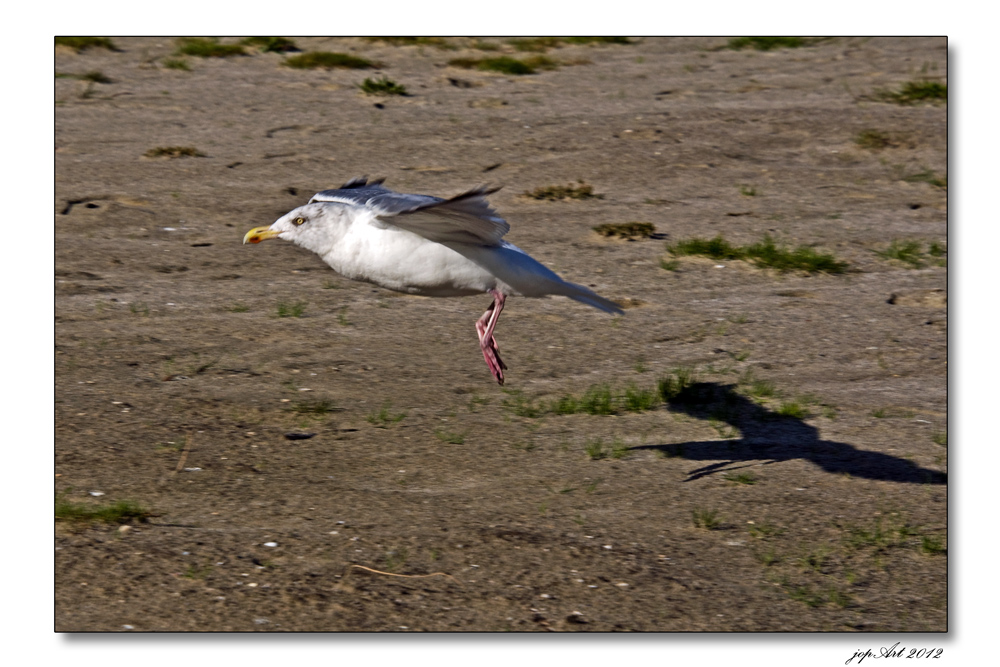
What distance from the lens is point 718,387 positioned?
823 centimetres

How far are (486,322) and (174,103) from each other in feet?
30.2

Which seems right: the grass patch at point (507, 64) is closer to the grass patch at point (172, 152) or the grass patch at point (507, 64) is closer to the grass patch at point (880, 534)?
the grass patch at point (172, 152)

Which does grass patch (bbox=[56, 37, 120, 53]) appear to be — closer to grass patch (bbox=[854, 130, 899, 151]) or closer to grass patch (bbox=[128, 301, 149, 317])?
grass patch (bbox=[128, 301, 149, 317])

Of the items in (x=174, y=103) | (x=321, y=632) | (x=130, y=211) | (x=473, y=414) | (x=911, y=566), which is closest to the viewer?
(x=321, y=632)

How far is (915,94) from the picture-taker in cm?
1481

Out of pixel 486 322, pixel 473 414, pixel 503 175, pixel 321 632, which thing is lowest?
pixel 321 632

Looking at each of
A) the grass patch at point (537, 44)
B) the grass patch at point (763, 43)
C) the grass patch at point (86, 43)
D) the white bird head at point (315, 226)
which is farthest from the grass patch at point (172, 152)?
the grass patch at point (763, 43)

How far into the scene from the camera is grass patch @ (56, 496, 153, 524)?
20.3 ft

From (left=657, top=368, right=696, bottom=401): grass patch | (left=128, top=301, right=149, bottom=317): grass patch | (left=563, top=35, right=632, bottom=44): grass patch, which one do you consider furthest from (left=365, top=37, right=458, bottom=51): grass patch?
(left=657, top=368, right=696, bottom=401): grass patch

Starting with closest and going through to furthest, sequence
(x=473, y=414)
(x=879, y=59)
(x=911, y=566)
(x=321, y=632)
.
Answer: (x=321, y=632) → (x=911, y=566) → (x=473, y=414) → (x=879, y=59)

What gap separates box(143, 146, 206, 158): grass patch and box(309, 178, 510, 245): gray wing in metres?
6.81

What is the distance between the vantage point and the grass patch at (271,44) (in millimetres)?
16484

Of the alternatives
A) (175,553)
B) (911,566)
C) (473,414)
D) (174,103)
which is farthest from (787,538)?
(174,103)

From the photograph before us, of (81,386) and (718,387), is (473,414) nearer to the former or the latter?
(718,387)
